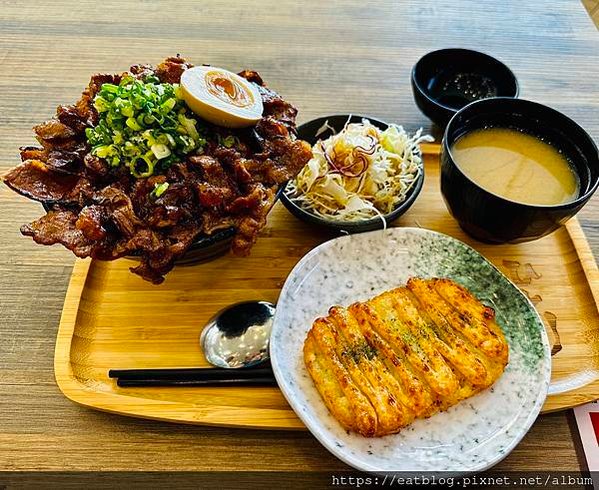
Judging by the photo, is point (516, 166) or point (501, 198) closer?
point (501, 198)

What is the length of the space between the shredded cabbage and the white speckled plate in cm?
19

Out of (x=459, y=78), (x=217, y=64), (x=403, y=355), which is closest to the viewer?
(x=403, y=355)

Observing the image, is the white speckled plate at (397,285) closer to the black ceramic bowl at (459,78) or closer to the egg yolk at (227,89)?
the egg yolk at (227,89)

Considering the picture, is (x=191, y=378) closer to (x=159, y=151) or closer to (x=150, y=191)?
(x=150, y=191)

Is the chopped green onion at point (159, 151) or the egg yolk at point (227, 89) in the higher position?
the egg yolk at point (227, 89)

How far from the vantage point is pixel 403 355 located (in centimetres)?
171

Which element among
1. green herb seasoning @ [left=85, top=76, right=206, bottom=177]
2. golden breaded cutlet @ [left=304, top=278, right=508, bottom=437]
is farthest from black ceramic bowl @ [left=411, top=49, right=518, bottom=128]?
green herb seasoning @ [left=85, top=76, right=206, bottom=177]

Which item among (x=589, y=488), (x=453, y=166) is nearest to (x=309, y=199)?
(x=453, y=166)

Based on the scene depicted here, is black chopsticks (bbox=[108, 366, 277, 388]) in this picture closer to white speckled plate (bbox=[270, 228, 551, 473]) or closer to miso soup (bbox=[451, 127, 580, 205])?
white speckled plate (bbox=[270, 228, 551, 473])

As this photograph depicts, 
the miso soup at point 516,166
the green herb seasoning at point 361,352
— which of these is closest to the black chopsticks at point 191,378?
the green herb seasoning at point 361,352

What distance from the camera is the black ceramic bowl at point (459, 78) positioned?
2729 millimetres

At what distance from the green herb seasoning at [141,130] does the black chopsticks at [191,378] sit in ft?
2.19

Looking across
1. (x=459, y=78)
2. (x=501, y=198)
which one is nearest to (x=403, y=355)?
(x=501, y=198)

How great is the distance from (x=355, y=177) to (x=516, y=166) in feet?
2.17
